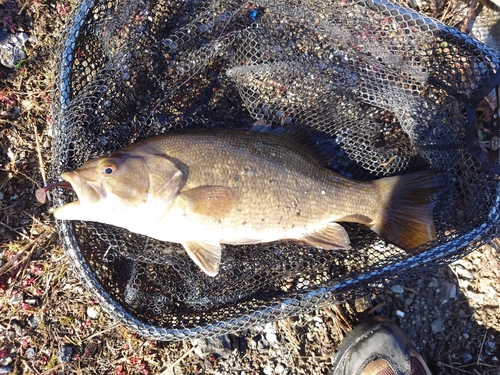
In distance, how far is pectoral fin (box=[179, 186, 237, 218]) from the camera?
241 centimetres

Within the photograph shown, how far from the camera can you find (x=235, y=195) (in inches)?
97.9

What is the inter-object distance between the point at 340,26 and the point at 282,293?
1.96m

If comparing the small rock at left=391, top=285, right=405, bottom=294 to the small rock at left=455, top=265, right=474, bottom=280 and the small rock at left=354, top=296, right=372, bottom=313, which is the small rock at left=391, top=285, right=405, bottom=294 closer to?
the small rock at left=354, top=296, right=372, bottom=313

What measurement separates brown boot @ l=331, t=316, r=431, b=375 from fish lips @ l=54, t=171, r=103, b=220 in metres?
2.22

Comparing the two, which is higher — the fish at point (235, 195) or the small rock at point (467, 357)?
the fish at point (235, 195)

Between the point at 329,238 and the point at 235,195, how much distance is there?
73 cm

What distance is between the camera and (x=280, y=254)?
2881mm

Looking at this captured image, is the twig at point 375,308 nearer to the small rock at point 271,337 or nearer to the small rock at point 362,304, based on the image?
the small rock at point 362,304

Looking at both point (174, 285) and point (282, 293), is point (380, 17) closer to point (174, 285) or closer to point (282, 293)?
point (282, 293)

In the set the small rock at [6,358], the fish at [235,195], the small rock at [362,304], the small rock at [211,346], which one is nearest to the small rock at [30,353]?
the small rock at [6,358]

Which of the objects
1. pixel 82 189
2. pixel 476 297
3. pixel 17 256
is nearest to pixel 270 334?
pixel 476 297

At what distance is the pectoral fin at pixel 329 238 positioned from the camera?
8.81 feet

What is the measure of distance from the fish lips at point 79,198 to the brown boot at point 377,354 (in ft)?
7.30

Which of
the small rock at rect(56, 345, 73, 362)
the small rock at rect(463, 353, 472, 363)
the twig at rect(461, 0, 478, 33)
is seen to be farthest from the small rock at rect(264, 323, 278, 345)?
the twig at rect(461, 0, 478, 33)
